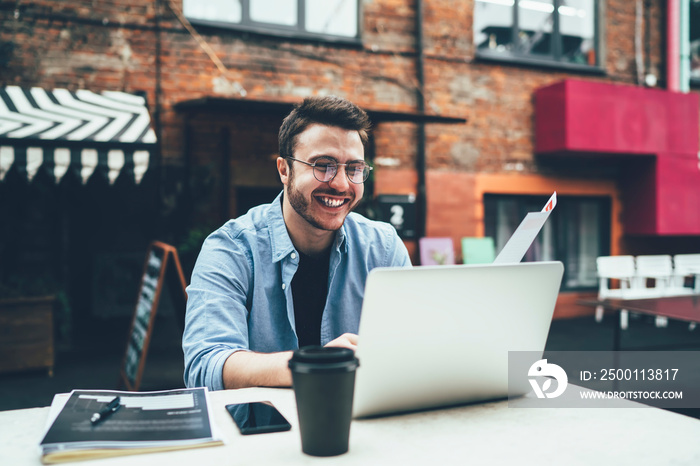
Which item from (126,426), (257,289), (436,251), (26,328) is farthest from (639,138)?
(126,426)

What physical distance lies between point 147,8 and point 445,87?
12.4 feet

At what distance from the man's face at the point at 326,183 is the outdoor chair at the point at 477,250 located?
5605 millimetres

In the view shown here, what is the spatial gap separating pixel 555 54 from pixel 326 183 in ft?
24.6

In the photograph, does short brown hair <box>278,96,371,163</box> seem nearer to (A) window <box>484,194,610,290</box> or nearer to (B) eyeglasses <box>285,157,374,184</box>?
(B) eyeglasses <box>285,157,374,184</box>

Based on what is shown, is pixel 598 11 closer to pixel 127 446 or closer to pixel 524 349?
pixel 524 349

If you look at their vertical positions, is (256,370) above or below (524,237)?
below

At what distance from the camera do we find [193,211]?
A: 618 centimetres

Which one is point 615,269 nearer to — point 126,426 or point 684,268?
point 684,268

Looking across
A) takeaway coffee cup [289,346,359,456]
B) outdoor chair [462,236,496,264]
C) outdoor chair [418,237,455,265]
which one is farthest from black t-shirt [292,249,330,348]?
outdoor chair [462,236,496,264]

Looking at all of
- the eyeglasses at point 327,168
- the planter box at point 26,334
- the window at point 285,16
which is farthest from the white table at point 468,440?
the window at point 285,16

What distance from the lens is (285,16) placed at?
682cm

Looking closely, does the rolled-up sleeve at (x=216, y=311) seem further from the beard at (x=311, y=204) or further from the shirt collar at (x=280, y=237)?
the beard at (x=311, y=204)

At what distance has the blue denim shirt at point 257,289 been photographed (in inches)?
63.6

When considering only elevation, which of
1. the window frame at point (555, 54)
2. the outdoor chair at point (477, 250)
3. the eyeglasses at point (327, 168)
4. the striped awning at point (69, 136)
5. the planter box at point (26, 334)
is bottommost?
the planter box at point (26, 334)
